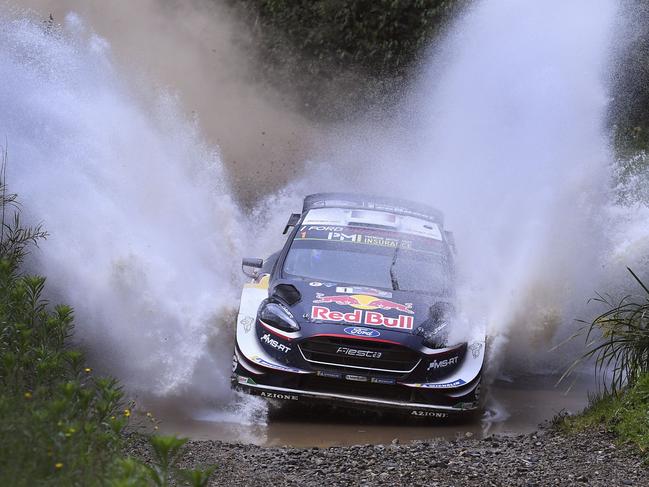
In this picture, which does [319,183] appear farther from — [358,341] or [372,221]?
[358,341]

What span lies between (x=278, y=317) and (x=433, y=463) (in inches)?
95.5

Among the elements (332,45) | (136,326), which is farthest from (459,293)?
(332,45)

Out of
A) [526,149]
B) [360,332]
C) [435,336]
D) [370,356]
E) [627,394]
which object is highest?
[526,149]

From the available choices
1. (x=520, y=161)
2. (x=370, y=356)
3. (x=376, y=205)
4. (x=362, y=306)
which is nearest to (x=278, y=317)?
(x=362, y=306)

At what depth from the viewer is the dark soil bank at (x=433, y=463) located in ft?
19.5

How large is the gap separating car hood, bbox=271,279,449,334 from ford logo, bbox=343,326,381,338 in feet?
0.21

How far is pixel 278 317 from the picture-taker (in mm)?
8312

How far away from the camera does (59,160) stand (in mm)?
11930

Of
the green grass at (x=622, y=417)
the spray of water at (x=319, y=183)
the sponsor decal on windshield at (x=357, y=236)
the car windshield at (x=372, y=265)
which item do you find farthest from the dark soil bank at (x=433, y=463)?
the sponsor decal on windshield at (x=357, y=236)

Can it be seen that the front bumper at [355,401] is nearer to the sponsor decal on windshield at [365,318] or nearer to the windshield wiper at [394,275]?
the sponsor decal on windshield at [365,318]

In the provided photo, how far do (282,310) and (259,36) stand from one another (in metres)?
13.7

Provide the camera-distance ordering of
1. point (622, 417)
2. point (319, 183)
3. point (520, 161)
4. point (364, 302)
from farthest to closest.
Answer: point (319, 183) → point (520, 161) → point (364, 302) → point (622, 417)

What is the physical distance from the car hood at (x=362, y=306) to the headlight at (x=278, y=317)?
0.20ft

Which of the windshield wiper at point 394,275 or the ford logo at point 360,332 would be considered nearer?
the ford logo at point 360,332
